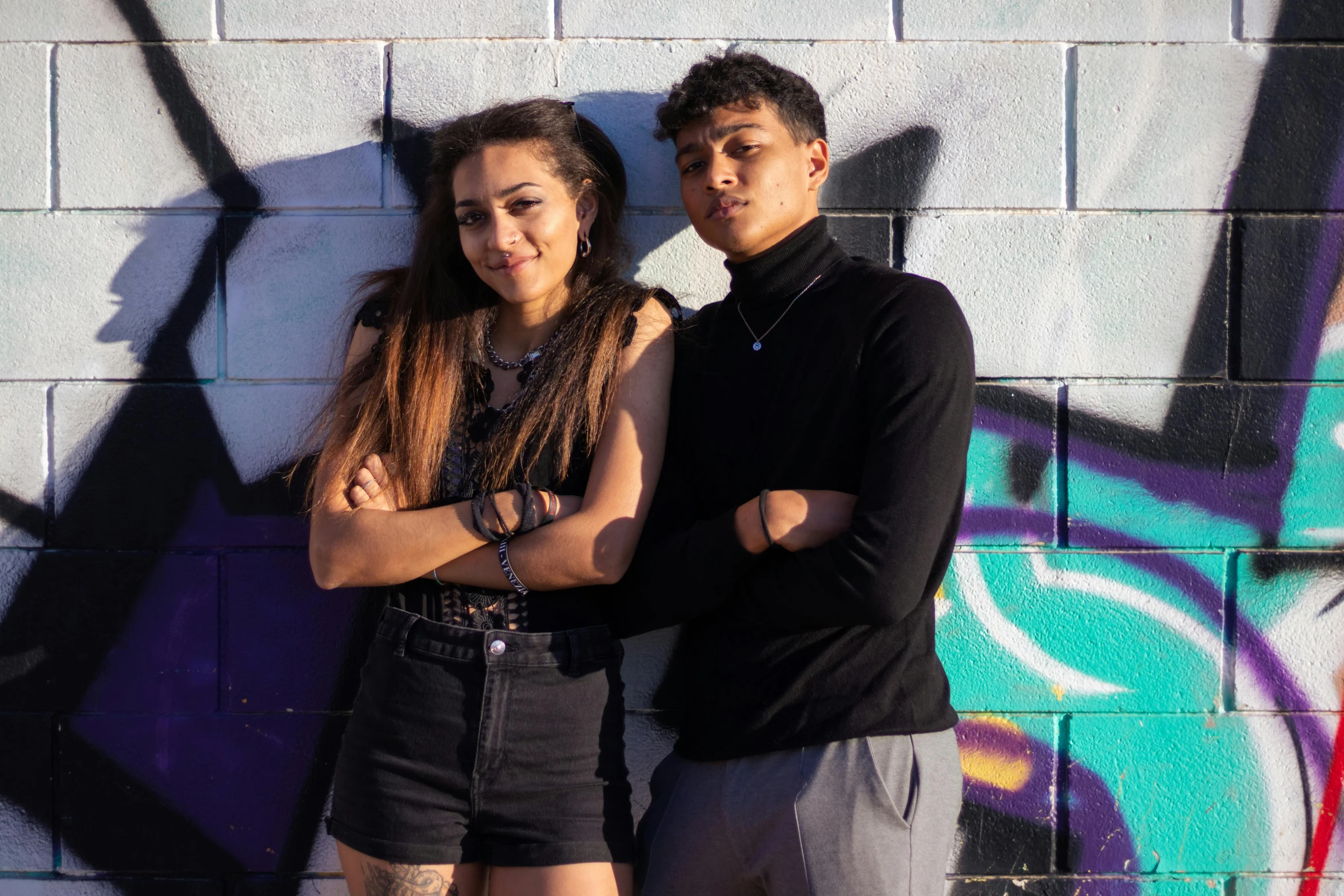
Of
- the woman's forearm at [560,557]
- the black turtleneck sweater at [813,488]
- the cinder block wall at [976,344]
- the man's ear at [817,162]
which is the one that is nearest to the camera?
the black turtleneck sweater at [813,488]

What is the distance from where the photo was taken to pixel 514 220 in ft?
5.84

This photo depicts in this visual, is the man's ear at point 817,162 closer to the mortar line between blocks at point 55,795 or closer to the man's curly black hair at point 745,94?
the man's curly black hair at point 745,94

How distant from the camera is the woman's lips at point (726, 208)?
1.80 metres

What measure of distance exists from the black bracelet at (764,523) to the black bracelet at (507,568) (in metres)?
0.44

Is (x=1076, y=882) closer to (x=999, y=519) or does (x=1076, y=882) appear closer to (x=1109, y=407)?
(x=999, y=519)

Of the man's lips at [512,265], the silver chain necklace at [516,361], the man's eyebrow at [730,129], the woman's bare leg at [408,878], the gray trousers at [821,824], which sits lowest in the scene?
the woman's bare leg at [408,878]

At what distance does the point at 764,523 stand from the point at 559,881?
2.36ft

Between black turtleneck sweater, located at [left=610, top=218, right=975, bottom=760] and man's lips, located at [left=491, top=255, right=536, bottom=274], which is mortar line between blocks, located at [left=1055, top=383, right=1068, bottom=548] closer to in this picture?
black turtleneck sweater, located at [left=610, top=218, right=975, bottom=760]

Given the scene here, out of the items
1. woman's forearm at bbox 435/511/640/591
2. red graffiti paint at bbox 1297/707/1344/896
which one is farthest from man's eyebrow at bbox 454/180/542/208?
red graffiti paint at bbox 1297/707/1344/896

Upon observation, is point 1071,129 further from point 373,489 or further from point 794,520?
point 373,489

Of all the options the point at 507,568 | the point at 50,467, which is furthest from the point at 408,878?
the point at 50,467

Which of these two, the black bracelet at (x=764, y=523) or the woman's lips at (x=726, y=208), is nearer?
the black bracelet at (x=764, y=523)

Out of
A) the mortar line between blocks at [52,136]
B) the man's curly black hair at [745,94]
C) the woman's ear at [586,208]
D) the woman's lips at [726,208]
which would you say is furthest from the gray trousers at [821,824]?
the mortar line between blocks at [52,136]

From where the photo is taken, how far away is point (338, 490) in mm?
1735
